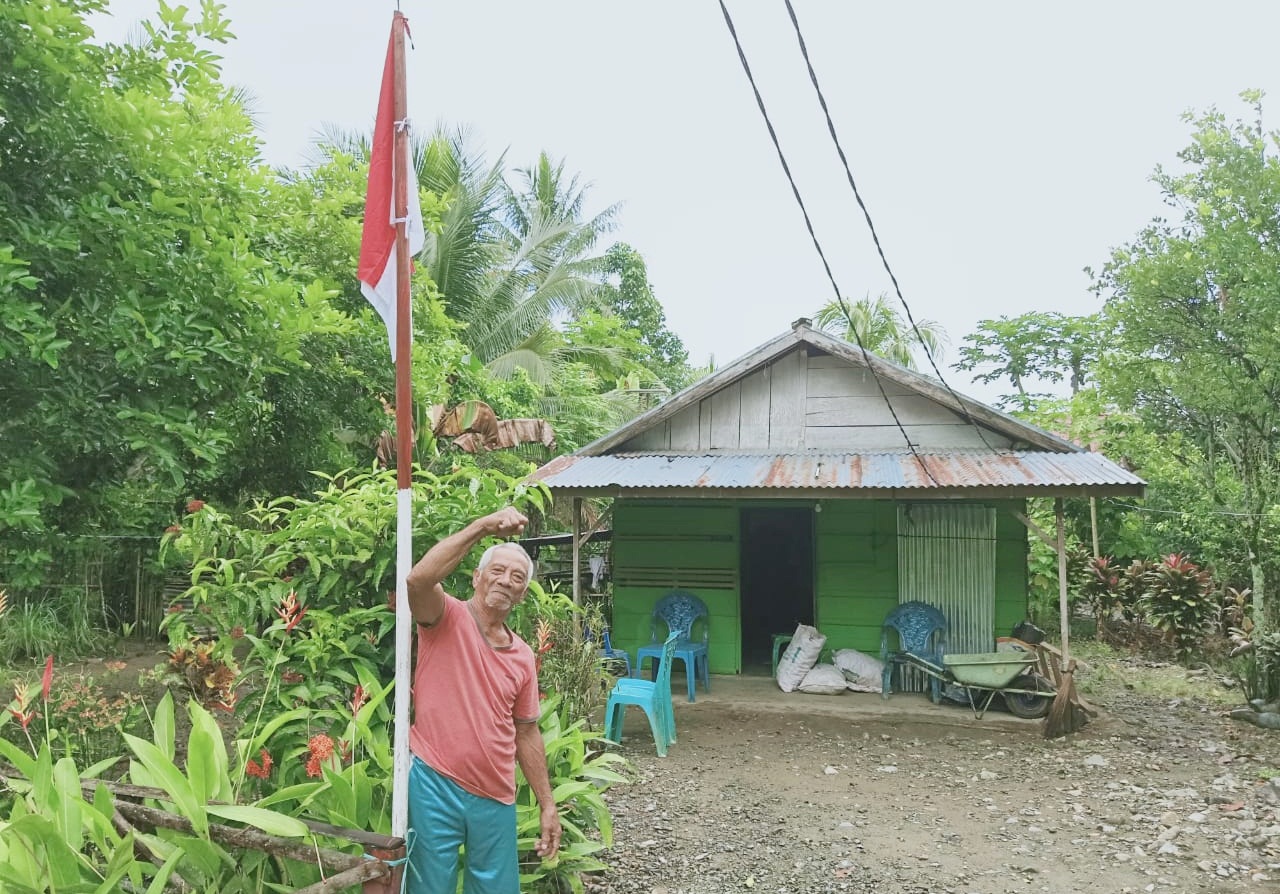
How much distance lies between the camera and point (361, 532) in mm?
3641

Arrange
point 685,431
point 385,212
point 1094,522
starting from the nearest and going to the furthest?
point 385,212 < point 685,431 < point 1094,522

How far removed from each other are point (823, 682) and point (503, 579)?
6733 mm

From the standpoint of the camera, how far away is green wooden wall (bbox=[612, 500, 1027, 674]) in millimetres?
8900

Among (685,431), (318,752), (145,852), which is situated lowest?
(145,852)

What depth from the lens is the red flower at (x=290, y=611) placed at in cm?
318

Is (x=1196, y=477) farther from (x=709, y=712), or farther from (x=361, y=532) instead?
(x=361, y=532)

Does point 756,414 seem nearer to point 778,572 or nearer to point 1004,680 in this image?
point 1004,680

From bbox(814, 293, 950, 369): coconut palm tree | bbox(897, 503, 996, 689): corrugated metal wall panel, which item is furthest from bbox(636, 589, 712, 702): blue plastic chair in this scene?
bbox(814, 293, 950, 369): coconut palm tree

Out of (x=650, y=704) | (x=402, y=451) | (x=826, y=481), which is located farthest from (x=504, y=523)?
(x=826, y=481)

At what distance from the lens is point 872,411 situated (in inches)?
369

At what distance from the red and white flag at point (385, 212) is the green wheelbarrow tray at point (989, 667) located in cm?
686

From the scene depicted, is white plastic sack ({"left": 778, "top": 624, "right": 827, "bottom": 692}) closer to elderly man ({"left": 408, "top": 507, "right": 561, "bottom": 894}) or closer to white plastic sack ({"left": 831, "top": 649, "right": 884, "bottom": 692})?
white plastic sack ({"left": 831, "top": 649, "right": 884, "bottom": 692})

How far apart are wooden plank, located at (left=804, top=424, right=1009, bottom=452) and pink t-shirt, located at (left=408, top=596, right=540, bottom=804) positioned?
7.09m

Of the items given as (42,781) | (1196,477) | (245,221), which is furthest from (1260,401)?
(42,781)
